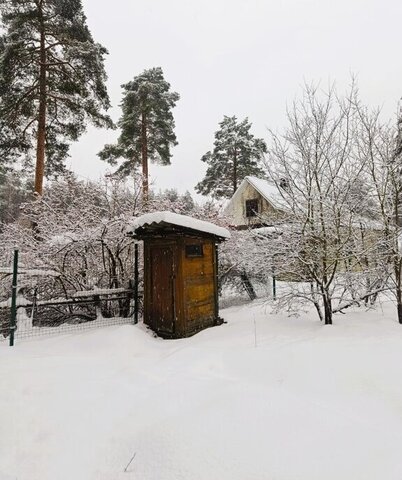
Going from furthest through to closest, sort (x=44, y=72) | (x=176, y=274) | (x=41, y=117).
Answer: (x=41, y=117) < (x=44, y=72) < (x=176, y=274)

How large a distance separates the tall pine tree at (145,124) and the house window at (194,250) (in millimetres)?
10193

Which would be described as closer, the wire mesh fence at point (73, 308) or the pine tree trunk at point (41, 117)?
the wire mesh fence at point (73, 308)

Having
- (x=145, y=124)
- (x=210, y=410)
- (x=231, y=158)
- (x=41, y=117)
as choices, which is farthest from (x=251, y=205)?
(x=210, y=410)

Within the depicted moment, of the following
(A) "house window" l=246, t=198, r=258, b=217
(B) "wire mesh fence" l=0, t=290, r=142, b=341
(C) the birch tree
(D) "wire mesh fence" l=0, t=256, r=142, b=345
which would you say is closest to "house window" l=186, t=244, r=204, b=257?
(D) "wire mesh fence" l=0, t=256, r=142, b=345

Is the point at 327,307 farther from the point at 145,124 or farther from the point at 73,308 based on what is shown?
the point at 145,124

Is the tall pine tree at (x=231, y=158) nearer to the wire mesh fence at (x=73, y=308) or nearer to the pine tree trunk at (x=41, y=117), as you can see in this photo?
the pine tree trunk at (x=41, y=117)

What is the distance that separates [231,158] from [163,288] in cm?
1955

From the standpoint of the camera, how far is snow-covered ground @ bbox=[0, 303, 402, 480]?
1.81 m

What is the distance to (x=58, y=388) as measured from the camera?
2979mm

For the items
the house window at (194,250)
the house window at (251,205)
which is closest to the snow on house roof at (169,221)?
the house window at (194,250)

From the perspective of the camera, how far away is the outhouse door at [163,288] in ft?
17.2

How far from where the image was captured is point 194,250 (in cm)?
557

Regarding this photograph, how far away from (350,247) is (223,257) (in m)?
4.21

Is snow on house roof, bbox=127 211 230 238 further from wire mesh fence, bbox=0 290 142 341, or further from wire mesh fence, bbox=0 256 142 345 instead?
wire mesh fence, bbox=0 290 142 341
